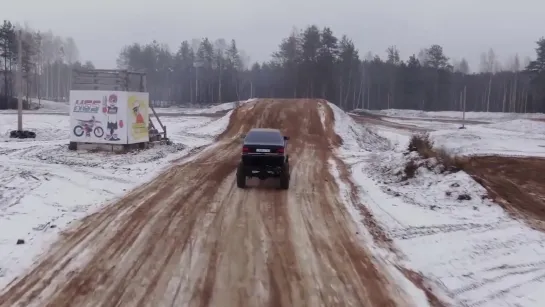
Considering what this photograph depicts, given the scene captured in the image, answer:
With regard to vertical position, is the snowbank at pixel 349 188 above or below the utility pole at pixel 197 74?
below

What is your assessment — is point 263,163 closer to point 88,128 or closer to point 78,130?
point 88,128

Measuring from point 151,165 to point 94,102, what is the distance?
18.5 feet

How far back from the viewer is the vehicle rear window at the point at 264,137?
16.9m

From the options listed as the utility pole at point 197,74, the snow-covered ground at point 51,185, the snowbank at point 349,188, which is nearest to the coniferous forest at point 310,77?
the utility pole at point 197,74

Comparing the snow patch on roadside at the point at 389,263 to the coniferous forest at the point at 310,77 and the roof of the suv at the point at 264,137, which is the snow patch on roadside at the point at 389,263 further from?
the coniferous forest at the point at 310,77

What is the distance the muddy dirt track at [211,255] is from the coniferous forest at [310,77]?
2777 inches

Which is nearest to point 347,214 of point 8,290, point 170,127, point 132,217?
point 132,217

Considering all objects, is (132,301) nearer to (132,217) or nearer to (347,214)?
(132,217)

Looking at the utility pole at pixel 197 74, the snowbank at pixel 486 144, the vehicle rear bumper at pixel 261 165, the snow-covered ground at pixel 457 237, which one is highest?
the utility pole at pixel 197 74

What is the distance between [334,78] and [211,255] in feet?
264

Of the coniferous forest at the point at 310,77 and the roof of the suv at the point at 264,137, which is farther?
the coniferous forest at the point at 310,77

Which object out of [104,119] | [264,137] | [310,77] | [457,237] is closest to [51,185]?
[264,137]

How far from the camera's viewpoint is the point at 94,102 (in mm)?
24062

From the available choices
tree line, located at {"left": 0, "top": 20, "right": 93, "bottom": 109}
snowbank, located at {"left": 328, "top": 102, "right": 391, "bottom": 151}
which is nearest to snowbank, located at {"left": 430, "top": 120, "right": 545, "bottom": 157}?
snowbank, located at {"left": 328, "top": 102, "right": 391, "bottom": 151}
